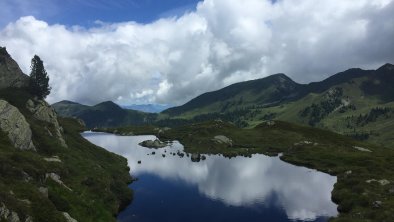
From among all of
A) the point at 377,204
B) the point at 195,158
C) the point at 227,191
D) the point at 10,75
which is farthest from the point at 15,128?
the point at 195,158

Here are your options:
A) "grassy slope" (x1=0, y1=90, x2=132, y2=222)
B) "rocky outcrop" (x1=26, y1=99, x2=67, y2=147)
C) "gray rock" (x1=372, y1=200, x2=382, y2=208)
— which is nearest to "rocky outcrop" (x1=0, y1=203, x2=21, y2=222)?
"grassy slope" (x1=0, y1=90, x2=132, y2=222)

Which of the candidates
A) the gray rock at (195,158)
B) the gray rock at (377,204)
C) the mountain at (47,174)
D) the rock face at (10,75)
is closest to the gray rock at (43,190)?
the mountain at (47,174)

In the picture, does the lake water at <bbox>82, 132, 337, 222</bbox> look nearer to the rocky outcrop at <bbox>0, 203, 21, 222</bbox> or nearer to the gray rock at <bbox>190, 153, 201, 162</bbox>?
the gray rock at <bbox>190, 153, 201, 162</bbox>

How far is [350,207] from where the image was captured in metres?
94.1

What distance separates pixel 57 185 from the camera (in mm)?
74750

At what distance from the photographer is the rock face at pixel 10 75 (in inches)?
6575

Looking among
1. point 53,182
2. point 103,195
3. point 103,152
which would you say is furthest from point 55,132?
point 53,182

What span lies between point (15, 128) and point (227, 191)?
211ft

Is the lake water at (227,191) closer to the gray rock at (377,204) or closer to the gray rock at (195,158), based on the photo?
the gray rock at (195,158)

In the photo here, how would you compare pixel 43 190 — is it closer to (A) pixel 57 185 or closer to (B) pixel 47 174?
(A) pixel 57 185

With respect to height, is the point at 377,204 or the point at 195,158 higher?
the point at 195,158

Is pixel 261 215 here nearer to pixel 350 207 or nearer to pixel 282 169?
pixel 350 207

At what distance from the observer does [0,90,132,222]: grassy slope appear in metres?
57.0

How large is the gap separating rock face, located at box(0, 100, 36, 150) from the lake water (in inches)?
1173
